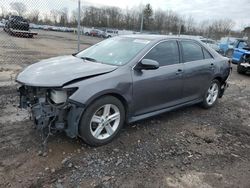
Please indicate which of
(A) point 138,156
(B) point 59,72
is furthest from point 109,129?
(B) point 59,72

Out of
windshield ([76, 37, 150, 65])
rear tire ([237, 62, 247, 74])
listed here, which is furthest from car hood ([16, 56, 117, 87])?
rear tire ([237, 62, 247, 74])

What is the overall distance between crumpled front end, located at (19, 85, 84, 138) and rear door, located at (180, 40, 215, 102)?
2360mm

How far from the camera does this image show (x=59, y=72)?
Result: 3428mm

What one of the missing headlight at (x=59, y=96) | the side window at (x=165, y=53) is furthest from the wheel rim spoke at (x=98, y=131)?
the side window at (x=165, y=53)

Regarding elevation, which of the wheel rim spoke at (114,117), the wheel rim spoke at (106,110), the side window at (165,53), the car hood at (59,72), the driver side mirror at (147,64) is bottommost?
the wheel rim spoke at (114,117)

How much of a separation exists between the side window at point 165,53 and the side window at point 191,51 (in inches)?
9.7

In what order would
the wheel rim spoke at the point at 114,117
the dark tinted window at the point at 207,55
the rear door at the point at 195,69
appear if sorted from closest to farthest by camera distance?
the wheel rim spoke at the point at 114,117 → the rear door at the point at 195,69 → the dark tinted window at the point at 207,55

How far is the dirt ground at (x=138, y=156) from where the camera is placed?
2941 mm

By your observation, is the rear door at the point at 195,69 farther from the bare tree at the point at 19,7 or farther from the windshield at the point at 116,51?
the bare tree at the point at 19,7

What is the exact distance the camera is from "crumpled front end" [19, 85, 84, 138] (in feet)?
10.5

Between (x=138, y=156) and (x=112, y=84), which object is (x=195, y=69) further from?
(x=138, y=156)

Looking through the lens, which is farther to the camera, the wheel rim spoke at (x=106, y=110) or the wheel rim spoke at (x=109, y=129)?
the wheel rim spoke at (x=109, y=129)

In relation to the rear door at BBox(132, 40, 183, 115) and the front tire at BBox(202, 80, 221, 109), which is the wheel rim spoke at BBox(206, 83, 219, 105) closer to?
the front tire at BBox(202, 80, 221, 109)

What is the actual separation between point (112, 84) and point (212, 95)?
320cm
